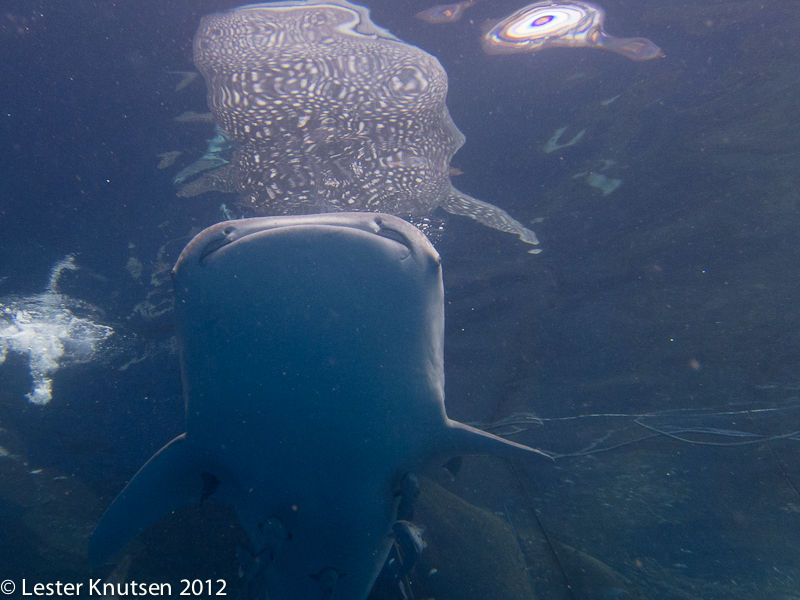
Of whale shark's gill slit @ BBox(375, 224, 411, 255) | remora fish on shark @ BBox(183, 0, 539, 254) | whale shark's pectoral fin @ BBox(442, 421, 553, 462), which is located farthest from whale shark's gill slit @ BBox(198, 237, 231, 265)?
remora fish on shark @ BBox(183, 0, 539, 254)

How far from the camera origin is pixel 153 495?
300cm

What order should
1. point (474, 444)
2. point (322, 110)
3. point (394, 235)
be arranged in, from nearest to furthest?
point (394, 235) → point (474, 444) → point (322, 110)

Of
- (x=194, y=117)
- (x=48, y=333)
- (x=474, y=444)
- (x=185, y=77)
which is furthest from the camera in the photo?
(x=48, y=333)

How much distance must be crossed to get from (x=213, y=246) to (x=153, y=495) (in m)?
2.31

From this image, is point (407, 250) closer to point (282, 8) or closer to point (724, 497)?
point (282, 8)

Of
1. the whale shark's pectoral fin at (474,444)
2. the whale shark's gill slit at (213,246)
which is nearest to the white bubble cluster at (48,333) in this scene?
the whale shark's gill slit at (213,246)

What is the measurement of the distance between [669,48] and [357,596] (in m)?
8.50

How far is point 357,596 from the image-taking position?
3.07 m

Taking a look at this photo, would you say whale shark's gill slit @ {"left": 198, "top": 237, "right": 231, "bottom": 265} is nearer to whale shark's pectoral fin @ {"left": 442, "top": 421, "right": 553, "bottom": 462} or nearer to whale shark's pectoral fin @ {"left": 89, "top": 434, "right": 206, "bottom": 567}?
whale shark's pectoral fin @ {"left": 89, "top": 434, "right": 206, "bottom": 567}

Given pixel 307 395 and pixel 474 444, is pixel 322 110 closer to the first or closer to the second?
pixel 307 395

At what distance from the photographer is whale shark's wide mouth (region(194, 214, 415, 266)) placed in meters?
1.99

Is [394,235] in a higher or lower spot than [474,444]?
higher

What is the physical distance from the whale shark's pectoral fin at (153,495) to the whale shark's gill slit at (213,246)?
1480mm

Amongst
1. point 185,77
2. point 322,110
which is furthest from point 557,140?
point 185,77
